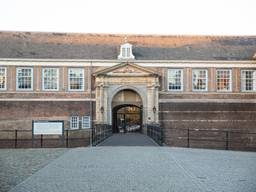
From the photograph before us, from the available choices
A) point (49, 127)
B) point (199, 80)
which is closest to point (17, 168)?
point (49, 127)

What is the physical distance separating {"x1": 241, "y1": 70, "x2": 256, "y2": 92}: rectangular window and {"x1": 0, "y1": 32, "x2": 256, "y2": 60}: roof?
1180mm

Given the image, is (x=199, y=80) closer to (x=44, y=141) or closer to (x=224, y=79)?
(x=224, y=79)

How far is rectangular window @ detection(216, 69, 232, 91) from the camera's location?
3372 centimetres

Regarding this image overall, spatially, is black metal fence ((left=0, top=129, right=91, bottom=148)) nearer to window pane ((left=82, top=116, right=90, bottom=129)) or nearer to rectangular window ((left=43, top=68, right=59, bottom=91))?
window pane ((left=82, top=116, right=90, bottom=129))

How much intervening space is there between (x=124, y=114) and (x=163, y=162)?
24419 millimetres

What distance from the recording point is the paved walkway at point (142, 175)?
797 centimetres

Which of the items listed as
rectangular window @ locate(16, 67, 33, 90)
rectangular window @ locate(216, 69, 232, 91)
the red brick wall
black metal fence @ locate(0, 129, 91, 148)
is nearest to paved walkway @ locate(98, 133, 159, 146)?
black metal fence @ locate(0, 129, 91, 148)

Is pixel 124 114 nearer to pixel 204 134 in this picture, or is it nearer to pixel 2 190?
pixel 204 134

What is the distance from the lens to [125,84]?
1272 inches

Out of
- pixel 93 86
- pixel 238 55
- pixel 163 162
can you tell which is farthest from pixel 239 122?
pixel 163 162

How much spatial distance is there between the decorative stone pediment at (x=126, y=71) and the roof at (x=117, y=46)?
4.73 feet

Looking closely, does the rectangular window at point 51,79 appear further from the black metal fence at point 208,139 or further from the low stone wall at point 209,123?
the black metal fence at point 208,139

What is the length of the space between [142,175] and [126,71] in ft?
75.8

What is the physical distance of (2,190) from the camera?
773 cm
